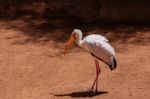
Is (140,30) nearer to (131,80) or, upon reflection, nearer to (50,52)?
(50,52)

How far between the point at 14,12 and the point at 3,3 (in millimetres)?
588

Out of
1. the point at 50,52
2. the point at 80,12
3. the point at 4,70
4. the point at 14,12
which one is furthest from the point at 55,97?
the point at 14,12

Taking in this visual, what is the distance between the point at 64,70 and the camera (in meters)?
10.3

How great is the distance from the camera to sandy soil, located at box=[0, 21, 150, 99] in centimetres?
908

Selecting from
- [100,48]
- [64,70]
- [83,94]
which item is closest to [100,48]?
[100,48]

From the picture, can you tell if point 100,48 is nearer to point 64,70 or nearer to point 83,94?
point 83,94

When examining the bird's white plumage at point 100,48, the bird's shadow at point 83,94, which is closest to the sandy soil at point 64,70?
the bird's shadow at point 83,94

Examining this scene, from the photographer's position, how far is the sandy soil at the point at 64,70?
908 cm

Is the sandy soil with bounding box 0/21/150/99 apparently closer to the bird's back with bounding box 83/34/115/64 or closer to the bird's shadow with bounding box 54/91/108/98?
the bird's shadow with bounding box 54/91/108/98

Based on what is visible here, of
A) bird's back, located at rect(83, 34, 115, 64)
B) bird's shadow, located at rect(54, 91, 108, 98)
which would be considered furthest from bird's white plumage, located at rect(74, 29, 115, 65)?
bird's shadow, located at rect(54, 91, 108, 98)

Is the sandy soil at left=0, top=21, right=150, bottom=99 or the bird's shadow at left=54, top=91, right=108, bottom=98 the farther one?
the sandy soil at left=0, top=21, right=150, bottom=99

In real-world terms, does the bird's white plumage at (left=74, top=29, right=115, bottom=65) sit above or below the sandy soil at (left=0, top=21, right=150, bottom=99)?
above

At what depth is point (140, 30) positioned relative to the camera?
1289 cm

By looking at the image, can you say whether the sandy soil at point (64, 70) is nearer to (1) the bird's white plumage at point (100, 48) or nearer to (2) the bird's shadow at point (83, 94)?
(2) the bird's shadow at point (83, 94)
